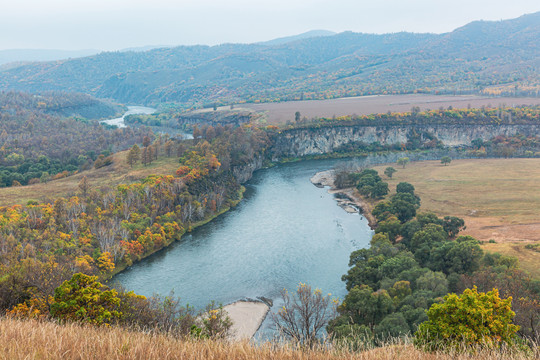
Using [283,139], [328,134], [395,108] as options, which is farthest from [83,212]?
[395,108]

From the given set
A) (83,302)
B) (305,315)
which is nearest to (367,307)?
(305,315)

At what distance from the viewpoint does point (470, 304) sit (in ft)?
74.6

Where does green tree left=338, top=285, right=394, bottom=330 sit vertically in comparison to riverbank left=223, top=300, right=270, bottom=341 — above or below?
above

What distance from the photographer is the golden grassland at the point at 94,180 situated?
7381 centimetres

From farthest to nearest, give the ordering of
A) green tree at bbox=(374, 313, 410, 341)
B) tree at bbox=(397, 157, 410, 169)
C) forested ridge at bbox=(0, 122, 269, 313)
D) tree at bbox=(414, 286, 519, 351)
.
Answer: tree at bbox=(397, 157, 410, 169) → forested ridge at bbox=(0, 122, 269, 313) → green tree at bbox=(374, 313, 410, 341) → tree at bbox=(414, 286, 519, 351)

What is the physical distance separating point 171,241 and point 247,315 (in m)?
26.2

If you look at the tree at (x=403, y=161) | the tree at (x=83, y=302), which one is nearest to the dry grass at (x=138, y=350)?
the tree at (x=83, y=302)

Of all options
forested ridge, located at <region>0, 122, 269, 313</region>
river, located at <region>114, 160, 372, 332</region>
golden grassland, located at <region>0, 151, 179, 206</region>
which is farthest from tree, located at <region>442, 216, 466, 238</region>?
golden grassland, located at <region>0, 151, 179, 206</region>

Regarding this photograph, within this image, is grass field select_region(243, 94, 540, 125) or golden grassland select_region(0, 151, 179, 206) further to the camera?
grass field select_region(243, 94, 540, 125)

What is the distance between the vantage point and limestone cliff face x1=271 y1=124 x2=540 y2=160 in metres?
145

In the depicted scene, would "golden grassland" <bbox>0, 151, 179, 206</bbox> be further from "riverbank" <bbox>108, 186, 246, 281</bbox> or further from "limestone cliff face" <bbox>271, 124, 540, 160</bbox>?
"limestone cliff face" <bbox>271, 124, 540, 160</bbox>

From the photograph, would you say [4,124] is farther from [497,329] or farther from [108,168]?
[497,329]

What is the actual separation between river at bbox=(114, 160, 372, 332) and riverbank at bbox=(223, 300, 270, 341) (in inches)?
46.3

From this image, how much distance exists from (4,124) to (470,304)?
163 meters
